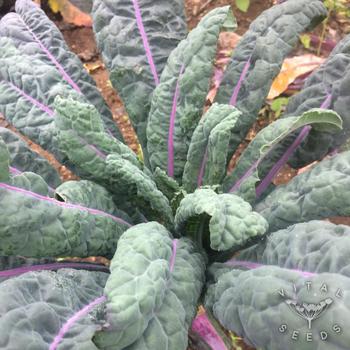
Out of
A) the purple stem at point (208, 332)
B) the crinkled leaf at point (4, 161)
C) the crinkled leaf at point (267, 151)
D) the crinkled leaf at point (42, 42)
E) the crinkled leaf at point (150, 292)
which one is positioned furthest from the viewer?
the purple stem at point (208, 332)

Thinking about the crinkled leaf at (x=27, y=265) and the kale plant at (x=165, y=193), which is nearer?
the kale plant at (x=165, y=193)

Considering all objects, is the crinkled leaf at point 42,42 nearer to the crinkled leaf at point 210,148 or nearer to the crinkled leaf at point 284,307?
the crinkled leaf at point 210,148

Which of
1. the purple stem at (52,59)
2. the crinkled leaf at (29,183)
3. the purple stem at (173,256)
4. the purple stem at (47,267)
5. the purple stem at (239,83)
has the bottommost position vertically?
the purple stem at (47,267)

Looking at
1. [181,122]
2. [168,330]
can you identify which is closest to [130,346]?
[168,330]

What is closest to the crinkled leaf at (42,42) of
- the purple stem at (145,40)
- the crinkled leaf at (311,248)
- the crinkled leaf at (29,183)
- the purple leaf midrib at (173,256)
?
the purple stem at (145,40)

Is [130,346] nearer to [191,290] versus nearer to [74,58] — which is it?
[191,290]

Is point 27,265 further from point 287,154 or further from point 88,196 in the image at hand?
point 287,154

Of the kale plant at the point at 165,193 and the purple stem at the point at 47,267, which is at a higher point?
the kale plant at the point at 165,193

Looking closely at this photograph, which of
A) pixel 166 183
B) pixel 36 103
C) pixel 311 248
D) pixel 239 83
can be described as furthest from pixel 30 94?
pixel 311 248
